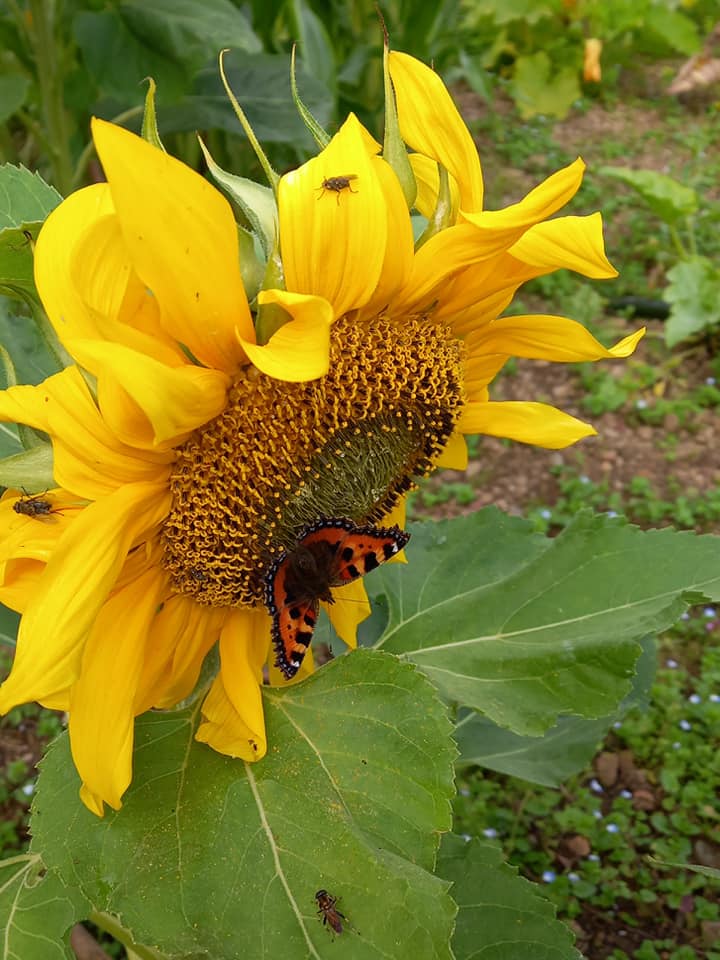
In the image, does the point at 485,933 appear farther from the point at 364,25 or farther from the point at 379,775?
the point at 364,25

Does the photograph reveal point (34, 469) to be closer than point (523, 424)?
Yes

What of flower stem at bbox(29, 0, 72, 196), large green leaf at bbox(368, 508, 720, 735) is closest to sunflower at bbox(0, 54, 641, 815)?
large green leaf at bbox(368, 508, 720, 735)

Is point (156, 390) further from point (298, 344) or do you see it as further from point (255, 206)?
point (255, 206)

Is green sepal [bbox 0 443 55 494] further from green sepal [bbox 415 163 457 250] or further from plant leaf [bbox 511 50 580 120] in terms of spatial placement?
plant leaf [bbox 511 50 580 120]

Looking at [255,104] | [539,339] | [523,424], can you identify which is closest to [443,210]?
[539,339]

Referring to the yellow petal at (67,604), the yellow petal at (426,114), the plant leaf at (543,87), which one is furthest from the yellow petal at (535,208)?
the plant leaf at (543,87)

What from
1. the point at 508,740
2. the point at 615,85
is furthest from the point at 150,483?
the point at 615,85
